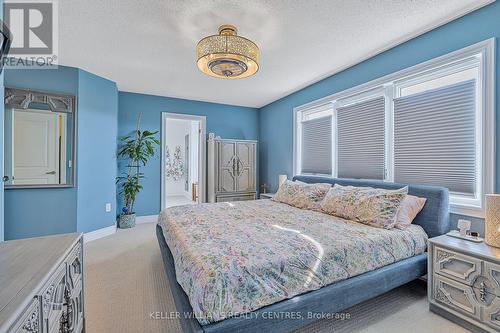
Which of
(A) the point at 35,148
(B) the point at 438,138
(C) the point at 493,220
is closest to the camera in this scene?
(C) the point at 493,220

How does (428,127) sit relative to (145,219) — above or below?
above

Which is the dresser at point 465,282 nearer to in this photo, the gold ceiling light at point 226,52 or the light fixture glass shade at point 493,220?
the light fixture glass shade at point 493,220

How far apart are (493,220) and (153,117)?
5.07 m

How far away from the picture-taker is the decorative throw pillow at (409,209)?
2227 mm

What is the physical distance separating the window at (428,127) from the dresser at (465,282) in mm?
585

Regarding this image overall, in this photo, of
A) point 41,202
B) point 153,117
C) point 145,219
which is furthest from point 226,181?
point 41,202

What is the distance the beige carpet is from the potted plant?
58.5 inches

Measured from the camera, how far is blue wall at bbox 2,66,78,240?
9.87 ft

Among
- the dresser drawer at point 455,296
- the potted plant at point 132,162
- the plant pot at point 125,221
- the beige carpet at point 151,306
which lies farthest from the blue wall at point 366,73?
the plant pot at point 125,221

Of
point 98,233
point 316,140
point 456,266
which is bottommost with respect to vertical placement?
point 98,233

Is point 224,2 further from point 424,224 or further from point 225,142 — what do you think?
point 225,142

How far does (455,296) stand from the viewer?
1.75m

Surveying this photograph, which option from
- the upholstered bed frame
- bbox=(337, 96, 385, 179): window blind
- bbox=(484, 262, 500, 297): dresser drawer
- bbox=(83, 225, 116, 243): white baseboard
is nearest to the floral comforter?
the upholstered bed frame

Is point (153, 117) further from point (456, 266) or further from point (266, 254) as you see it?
point (456, 266)
